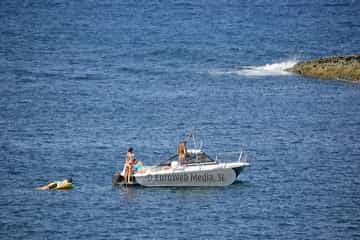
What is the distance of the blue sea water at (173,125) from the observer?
70.3 meters

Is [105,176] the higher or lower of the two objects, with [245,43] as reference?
lower

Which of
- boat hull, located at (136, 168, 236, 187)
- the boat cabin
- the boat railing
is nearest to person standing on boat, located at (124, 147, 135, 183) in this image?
boat hull, located at (136, 168, 236, 187)

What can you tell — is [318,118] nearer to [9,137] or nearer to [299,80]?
[299,80]

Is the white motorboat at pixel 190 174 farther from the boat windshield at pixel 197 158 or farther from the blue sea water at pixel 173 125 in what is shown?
the blue sea water at pixel 173 125

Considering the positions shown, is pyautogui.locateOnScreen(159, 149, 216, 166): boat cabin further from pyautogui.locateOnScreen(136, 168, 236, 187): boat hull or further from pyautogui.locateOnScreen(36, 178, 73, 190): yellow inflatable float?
pyautogui.locateOnScreen(36, 178, 73, 190): yellow inflatable float

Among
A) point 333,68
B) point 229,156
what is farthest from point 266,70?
point 229,156

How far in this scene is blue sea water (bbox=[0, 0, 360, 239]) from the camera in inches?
2768

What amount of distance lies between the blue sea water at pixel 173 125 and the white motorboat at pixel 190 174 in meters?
0.60

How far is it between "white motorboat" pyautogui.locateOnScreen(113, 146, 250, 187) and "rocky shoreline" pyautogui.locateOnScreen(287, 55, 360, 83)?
36.7m

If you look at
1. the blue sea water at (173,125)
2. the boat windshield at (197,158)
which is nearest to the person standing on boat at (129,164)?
the blue sea water at (173,125)

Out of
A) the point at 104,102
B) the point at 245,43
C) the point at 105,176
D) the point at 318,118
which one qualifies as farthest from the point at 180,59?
the point at 105,176

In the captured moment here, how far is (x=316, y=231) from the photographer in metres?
68.3

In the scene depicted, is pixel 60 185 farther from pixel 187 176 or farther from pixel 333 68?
pixel 333 68

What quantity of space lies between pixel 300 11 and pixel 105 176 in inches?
4330
